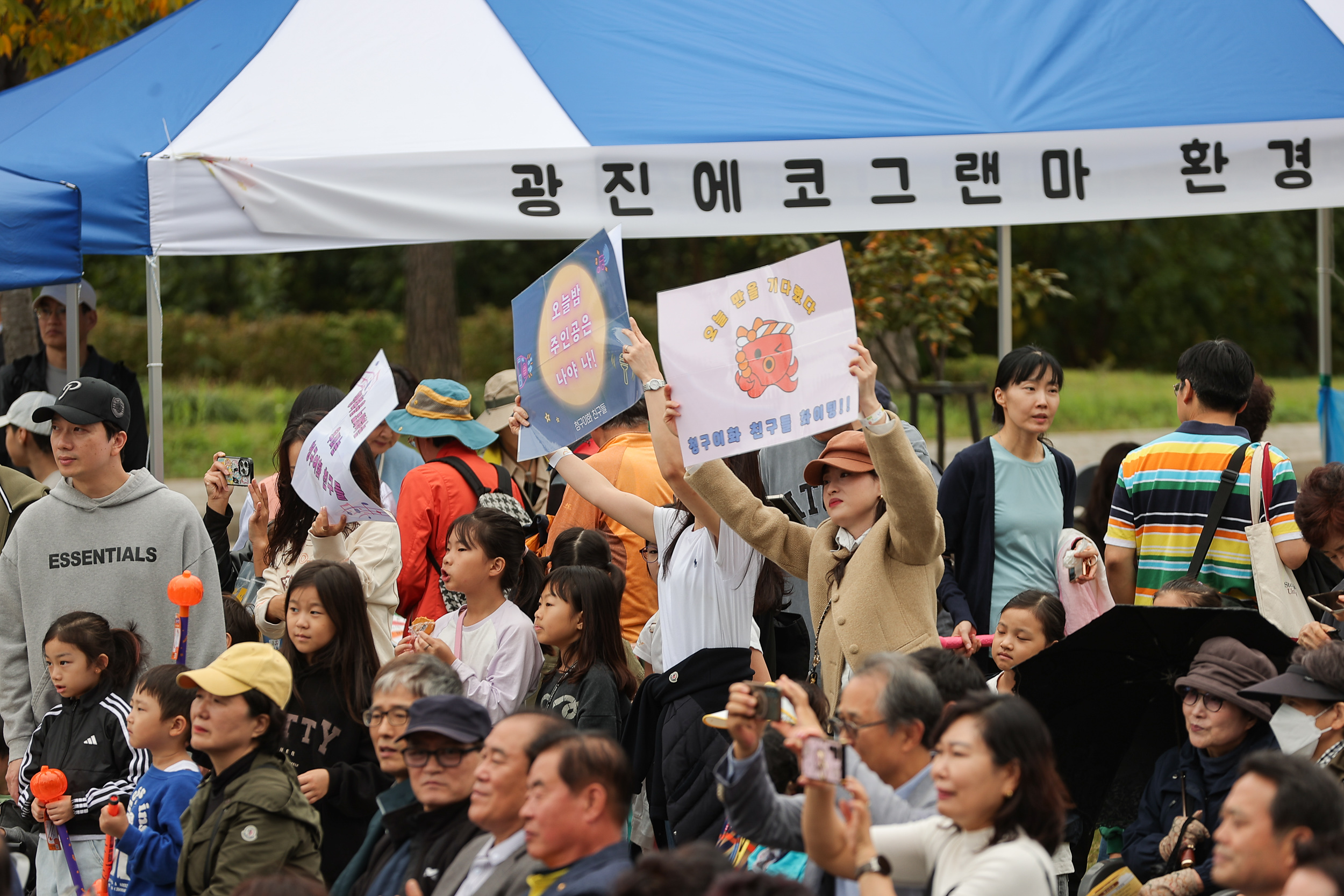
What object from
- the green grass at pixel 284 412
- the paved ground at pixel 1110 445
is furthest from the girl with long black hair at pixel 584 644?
the green grass at pixel 284 412

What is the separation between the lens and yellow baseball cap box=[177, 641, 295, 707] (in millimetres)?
3748

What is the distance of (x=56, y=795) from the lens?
405cm

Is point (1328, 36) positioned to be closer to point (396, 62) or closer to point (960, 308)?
point (396, 62)

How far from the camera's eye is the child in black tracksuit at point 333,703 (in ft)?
13.4

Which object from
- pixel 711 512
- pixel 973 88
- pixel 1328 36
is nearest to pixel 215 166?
pixel 711 512

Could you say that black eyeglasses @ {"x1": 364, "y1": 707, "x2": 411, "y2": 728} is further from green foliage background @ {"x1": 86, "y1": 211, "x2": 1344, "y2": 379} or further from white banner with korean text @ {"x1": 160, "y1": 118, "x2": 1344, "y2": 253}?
green foliage background @ {"x1": 86, "y1": 211, "x2": 1344, "y2": 379}

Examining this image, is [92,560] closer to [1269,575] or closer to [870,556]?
[870,556]

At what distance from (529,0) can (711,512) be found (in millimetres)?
3147

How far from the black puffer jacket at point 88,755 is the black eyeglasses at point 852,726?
2312 millimetres

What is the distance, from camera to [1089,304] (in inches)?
1185

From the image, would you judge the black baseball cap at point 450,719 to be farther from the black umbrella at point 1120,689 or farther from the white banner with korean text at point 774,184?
the white banner with korean text at point 774,184

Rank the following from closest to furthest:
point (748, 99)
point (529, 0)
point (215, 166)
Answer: point (215, 166) < point (748, 99) < point (529, 0)

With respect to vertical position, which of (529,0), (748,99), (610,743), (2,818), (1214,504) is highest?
(529,0)

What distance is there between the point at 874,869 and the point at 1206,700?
1376mm
